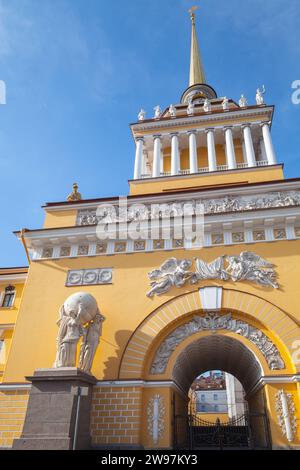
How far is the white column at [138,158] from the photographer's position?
1733cm

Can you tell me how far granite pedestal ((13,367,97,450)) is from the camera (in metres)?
8.14

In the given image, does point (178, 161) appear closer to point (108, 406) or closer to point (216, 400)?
point (108, 406)

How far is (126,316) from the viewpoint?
35.3ft

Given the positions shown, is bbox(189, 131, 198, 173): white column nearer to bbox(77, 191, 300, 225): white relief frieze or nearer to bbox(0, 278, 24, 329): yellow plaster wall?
bbox(77, 191, 300, 225): white relief frieze

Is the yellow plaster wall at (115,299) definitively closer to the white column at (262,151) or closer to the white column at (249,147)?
the white column at (249,147)

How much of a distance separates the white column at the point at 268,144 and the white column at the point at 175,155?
13.2 feet

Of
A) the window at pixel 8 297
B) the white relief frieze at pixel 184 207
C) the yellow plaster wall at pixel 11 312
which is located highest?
the white relief frieze at pixel 184 207

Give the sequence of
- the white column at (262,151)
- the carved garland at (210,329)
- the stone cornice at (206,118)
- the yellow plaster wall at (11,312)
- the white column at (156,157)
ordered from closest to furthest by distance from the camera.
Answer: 1. the carved garland at (210,329)
2. the yellow plaster wall at (11,312)
3. the white column at (156,157)
4. the white column at (262,151)
5. the stone cornice at (206,118)

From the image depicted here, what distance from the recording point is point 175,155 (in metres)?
17.3

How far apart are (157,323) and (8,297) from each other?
8.26 metres

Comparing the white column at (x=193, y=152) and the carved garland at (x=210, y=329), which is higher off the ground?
the white column at (x=193, y=152)

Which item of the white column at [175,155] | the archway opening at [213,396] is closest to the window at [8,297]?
the white column at [175,155]
